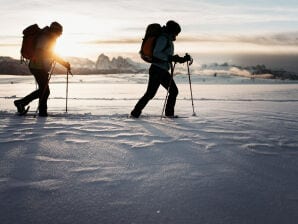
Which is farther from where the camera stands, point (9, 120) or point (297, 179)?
point (9, 120)

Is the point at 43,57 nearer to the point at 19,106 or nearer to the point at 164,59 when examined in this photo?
the point at 19,106

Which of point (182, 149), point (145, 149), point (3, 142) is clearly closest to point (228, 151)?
point (182, 149)

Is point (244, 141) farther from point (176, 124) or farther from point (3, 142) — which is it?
point (3, 142)

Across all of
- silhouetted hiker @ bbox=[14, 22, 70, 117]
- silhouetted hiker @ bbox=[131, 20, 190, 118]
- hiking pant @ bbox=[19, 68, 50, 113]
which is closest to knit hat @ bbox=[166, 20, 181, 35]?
silhouetted hiker @ bbox=[131, 20, 190, 118]

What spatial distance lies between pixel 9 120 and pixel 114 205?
4.61m

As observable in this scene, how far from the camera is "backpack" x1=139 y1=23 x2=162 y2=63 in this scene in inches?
257

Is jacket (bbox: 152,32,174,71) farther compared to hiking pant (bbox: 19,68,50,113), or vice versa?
hiking pant (bbox: 19,68,50,113)

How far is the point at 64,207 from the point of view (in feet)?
7.84

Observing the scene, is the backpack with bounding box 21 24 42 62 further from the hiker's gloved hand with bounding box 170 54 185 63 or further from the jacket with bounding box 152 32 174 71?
the hiker's gloved hand with bounding box 170 54 185 63

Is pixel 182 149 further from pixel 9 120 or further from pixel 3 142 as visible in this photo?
pixel 9 120

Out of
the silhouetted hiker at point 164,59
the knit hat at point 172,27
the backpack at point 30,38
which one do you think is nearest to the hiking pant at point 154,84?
the silhouetted hiker at point 164,59

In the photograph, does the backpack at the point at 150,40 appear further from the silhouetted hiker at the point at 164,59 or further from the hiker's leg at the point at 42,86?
the hiker's leg at the point at 42,86

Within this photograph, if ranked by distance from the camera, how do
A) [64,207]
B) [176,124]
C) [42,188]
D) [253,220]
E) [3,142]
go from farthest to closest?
[176,124] < [3,142] < [42,188] < [64,207] < [253,220]

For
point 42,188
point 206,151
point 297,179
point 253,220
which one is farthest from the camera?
point 206,151
